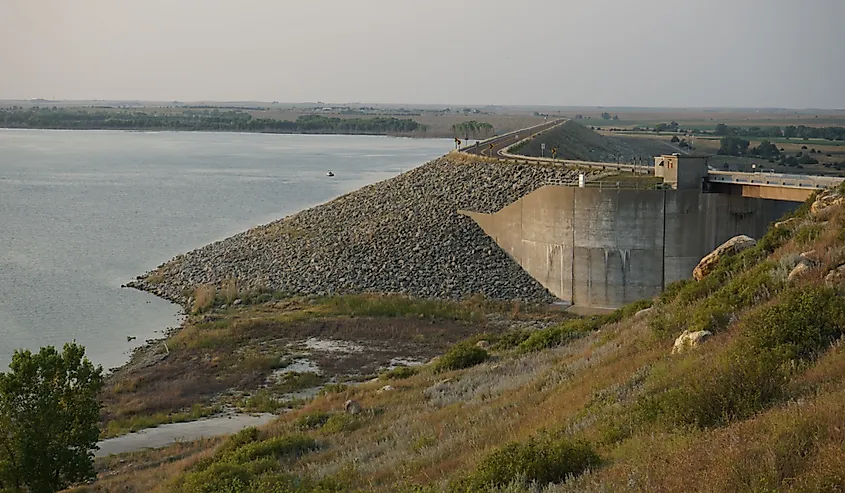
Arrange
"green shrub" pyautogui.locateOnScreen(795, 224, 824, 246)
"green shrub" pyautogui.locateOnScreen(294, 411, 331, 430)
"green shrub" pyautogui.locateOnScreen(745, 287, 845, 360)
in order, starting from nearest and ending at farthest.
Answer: "green shrub" pyautogui.locateOnScreen(745, 287, 845, 360)
"green shrub" pyautogui.locateOnScreen(795, 224, 824, 246)
"green shrub" pyautogui.locateOnScreen(294, 411, 331, 430)

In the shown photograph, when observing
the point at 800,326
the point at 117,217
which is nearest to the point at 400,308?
the point at 800,326

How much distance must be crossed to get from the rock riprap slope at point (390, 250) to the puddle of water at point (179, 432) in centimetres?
1376

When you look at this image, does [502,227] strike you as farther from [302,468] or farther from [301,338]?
[302,468]

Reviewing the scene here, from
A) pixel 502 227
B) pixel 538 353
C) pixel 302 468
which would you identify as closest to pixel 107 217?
pixel 502 227

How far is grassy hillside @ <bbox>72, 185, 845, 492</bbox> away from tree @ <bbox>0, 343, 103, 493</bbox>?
72 centimetres

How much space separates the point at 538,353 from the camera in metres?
17.8

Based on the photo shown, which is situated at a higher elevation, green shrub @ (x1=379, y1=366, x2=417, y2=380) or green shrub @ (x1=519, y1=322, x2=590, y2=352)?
green shrub @ (x1=519, y1=322, x2=590, y2=352)

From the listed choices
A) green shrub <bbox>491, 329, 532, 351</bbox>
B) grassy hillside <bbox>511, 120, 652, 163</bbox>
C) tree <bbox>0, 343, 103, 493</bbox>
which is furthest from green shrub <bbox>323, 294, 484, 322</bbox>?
grassy hillside <bbox>511, 120, 652, 163</bbox>

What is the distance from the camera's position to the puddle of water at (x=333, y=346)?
1043 inches

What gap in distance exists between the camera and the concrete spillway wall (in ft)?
101

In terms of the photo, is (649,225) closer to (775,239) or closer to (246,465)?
(775,239)

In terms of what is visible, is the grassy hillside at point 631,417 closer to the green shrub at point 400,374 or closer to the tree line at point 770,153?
the green shrub at point 400,374

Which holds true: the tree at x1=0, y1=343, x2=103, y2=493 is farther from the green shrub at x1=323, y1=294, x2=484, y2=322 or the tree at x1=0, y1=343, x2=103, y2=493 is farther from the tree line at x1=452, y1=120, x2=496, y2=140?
the tree line at x1=452, y1=120, x2=496, y2=140

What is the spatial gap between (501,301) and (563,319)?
3.21m
